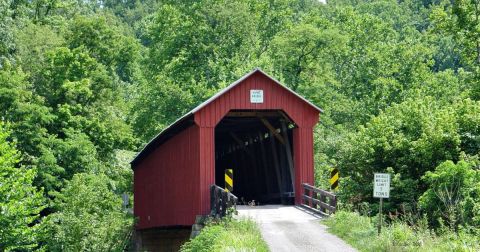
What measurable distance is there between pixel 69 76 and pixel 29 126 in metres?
5.83

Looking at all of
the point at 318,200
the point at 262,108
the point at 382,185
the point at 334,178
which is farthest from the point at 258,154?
the point at 382,185

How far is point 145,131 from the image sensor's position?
1745 inches

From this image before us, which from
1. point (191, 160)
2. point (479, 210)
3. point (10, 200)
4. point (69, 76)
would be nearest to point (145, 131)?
point (69, 76)

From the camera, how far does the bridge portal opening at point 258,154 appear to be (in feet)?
88.0

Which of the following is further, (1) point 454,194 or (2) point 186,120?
(2) point 186,120

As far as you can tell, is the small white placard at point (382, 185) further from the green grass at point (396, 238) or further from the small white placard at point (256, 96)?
the small white placard at point (256, 96)

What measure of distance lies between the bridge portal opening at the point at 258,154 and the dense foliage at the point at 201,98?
1.90 m

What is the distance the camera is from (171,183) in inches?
1134

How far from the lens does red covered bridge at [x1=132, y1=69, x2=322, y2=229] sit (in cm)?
2448

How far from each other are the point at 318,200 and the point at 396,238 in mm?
6098

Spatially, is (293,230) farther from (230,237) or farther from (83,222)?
(83,222)

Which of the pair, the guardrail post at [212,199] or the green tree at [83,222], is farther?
the green tree at [83,222]

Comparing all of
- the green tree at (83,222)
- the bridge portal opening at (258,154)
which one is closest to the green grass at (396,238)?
the bridge portal opening at (258,154)

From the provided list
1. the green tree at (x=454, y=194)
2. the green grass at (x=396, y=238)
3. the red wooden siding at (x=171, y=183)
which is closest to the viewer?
the green grass at (x=396, y=238)
